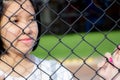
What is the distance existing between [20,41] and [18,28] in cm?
7

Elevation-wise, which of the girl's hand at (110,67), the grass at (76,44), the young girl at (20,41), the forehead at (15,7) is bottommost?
the girl's hand at (110,67)

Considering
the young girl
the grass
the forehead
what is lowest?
the young girl

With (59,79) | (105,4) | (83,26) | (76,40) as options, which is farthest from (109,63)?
(83,26)

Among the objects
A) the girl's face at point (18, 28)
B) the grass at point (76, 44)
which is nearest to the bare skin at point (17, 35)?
the girl's face at point (18, 28)

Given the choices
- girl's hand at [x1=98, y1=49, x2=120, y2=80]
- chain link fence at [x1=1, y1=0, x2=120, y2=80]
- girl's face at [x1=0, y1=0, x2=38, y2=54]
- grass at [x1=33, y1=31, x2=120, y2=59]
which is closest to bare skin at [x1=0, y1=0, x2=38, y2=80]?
girl's face at [x1=0, y1=0, x2=38, y2=54]

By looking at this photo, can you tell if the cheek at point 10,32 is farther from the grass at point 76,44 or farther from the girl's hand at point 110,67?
the grass at point 76,44

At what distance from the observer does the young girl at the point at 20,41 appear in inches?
118

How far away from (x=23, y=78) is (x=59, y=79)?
0.75 ft

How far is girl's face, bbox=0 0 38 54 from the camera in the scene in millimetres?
2984

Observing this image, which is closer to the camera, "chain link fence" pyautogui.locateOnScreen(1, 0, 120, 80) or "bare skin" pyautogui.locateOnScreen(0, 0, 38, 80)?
"bare skin" pyautogui.locateOnScreen(0, 0, 38, 80)

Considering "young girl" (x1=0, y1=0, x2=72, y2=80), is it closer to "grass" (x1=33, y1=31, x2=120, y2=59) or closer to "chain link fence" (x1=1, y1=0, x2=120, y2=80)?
"chain link fence" (x1=1, y1=0, x2=120, y2=80)

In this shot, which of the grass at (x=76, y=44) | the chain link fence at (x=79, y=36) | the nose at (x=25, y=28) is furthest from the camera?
the grass at (x=76, y=44)

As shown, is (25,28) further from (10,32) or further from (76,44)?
(76,44)

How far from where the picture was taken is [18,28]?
2984mm
